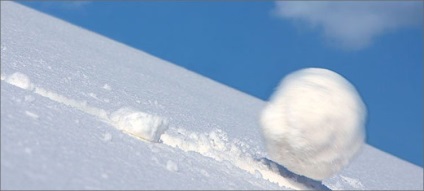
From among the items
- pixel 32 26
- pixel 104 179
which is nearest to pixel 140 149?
pixel 104 179

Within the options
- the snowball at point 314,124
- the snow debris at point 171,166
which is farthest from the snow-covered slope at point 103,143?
the snowball at point 314,124

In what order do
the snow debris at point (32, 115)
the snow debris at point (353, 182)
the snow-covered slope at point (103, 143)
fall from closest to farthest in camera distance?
1. the snow-covered slope at point (103, 143)
2. the snow debris at point (32, 115)
3. the snow debris at point (353, 182)

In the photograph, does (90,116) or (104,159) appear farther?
(90,116)

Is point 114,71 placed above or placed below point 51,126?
below

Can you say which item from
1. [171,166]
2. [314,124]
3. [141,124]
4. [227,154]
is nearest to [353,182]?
[227,154]

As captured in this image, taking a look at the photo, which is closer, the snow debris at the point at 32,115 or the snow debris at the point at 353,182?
the snow debris at the point at 32,115

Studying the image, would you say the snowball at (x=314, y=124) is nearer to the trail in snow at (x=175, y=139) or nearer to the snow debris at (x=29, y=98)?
the trail in snow at (x=175, y=139)

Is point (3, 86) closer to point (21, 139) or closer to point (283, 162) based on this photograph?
point (21, 139)
